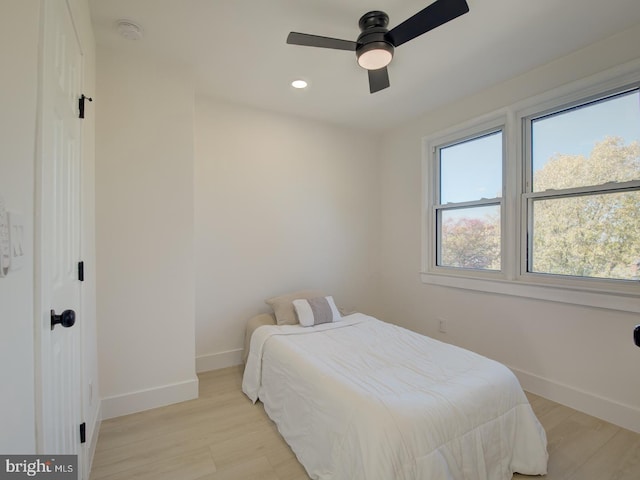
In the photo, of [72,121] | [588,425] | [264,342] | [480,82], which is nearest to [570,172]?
[480,82]

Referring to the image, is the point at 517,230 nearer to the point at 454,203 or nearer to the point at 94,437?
the point at 454,203

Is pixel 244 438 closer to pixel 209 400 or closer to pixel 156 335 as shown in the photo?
pixel 209 400

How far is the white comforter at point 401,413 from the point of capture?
134cm

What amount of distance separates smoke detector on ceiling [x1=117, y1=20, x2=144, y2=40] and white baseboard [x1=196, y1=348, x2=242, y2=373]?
2.70 meters

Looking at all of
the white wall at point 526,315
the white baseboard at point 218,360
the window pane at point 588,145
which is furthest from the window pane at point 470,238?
the white baseboard at point 218,360

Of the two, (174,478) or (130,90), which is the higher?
(130,90)

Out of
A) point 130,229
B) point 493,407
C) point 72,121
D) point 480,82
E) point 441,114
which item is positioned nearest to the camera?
point 72,121

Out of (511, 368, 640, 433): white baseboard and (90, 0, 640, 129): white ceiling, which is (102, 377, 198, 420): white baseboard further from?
(511, 368, 640, 433): white baseboard

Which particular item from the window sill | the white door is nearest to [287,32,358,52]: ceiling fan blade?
the white door

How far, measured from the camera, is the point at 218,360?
301cm

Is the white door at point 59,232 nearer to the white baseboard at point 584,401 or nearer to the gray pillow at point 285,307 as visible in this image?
the gray pillow at point 285,307

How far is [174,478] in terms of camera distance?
1.64 metres

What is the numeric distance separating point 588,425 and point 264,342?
2.41 meters

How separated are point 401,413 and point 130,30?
2.82 meters
